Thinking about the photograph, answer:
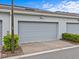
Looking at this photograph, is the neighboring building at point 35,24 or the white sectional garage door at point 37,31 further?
the white sectional garage door at point 37,31

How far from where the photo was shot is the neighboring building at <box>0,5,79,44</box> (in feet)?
42.3

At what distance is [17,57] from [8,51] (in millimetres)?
1506

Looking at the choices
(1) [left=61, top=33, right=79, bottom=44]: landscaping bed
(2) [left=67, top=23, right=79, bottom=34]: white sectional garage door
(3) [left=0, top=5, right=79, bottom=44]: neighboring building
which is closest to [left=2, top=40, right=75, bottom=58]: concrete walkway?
(3) [left=0, top=5, right=79, bottom=44]: neighboring building

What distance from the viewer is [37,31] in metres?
15.6

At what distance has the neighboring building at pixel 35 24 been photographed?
12906 millimetres

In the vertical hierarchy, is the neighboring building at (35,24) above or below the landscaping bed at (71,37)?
above

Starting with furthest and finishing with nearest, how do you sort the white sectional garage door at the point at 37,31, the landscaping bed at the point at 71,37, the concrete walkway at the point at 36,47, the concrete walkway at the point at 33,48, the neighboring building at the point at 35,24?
the landscaping bed at the point at 71,37
the white sectional garage door at the point at 37,31
the neighboring building at the point at 35,24
the concrete walkway at the point at 36,47
the concrete walkway at the point at 33,48

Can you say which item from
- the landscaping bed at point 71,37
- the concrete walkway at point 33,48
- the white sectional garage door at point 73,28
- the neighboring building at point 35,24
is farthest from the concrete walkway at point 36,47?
the white sectional garage door at point 73,28

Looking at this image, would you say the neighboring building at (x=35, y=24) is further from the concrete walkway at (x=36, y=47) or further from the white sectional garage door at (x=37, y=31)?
the concrete walkway at (x=36, y=47)

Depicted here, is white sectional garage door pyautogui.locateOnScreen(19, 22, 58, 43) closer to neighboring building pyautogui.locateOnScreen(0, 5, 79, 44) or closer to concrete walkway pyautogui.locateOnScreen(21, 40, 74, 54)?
neighboring building pyautogui.locateOnScreen(0, 5, 79, 44)

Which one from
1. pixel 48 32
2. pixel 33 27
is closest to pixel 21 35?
pixel 33 27

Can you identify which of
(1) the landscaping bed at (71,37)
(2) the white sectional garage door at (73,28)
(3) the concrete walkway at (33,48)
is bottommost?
(3) the concrete walkway at (33,48)

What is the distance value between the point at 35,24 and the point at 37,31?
0.75 metres

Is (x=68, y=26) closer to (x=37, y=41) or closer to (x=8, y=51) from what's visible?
(x=37, y=41)
